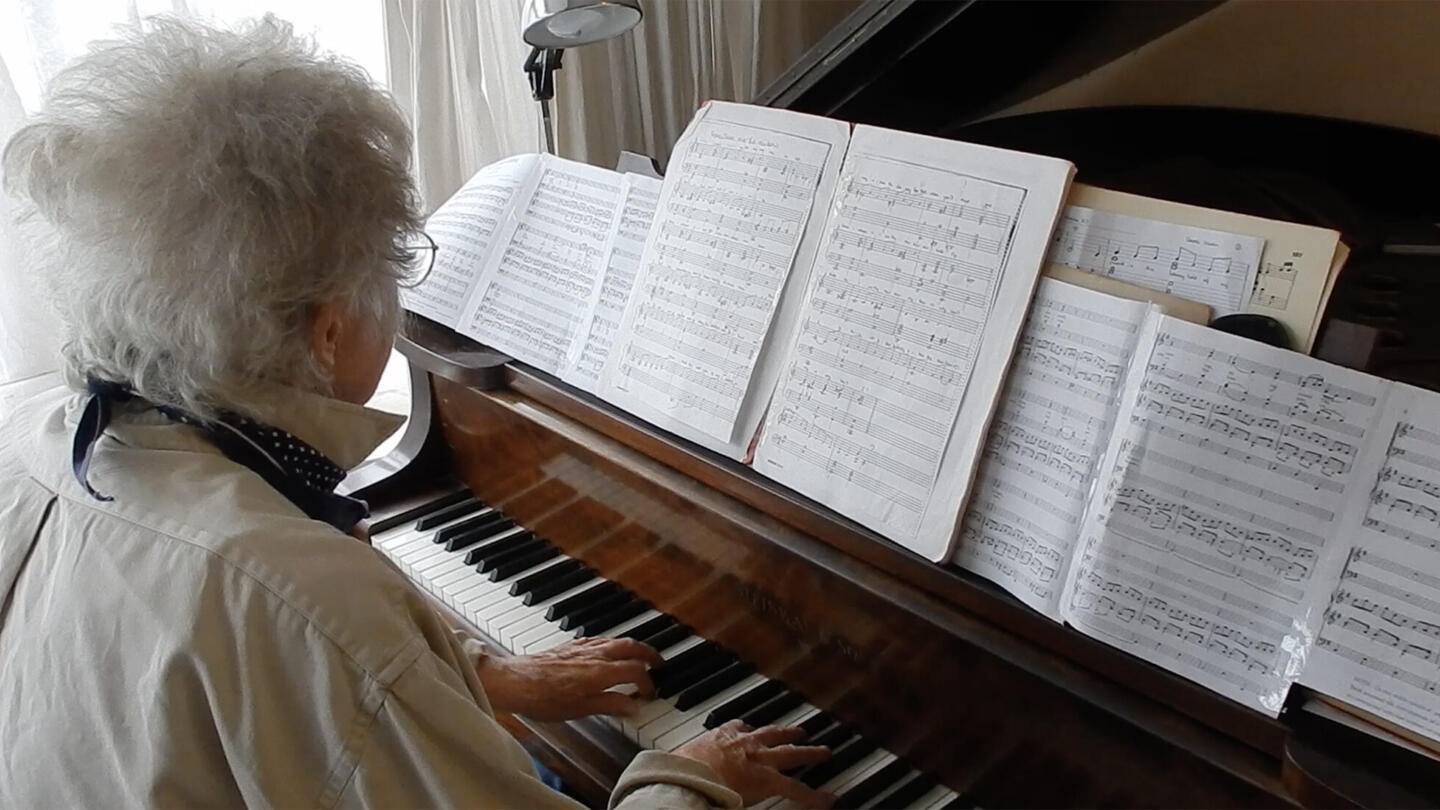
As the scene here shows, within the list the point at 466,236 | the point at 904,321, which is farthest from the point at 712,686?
the point at 466,236

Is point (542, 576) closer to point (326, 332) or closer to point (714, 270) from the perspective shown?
point (714, 270)

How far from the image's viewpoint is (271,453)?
88cm

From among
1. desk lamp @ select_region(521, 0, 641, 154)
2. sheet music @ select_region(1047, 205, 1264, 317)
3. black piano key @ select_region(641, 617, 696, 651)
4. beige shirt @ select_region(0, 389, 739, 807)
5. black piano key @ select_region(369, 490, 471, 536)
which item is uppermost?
desk lamp @ select_region(521, 0, 641, 154)

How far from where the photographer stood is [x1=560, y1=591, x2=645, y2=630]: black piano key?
1.30 m

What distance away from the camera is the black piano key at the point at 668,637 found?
125cm

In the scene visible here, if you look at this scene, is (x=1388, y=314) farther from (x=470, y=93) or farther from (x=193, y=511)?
(x=470, y=93)

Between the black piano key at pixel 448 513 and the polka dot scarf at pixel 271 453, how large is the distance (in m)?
0.61

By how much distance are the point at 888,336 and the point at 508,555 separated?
0.67m

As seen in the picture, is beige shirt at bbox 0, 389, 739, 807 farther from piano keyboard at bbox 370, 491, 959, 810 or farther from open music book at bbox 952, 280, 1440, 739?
open music book at bbox 952, 280, 1440, 739

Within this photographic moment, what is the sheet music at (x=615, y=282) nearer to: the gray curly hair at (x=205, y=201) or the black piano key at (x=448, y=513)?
the black piano key at (x=448, y=513)

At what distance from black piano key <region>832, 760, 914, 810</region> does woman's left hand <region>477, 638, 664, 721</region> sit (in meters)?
0.26

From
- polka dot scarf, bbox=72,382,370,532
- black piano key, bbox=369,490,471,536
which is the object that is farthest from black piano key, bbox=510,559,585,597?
polka dot scarf, bbox=72,382,370,532

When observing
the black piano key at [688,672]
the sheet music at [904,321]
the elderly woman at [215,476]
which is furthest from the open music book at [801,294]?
the elderly woman at [215,476]

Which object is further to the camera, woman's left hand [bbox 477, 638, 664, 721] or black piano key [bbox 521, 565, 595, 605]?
black piano key [bbox 521, 565, 595, 605]
